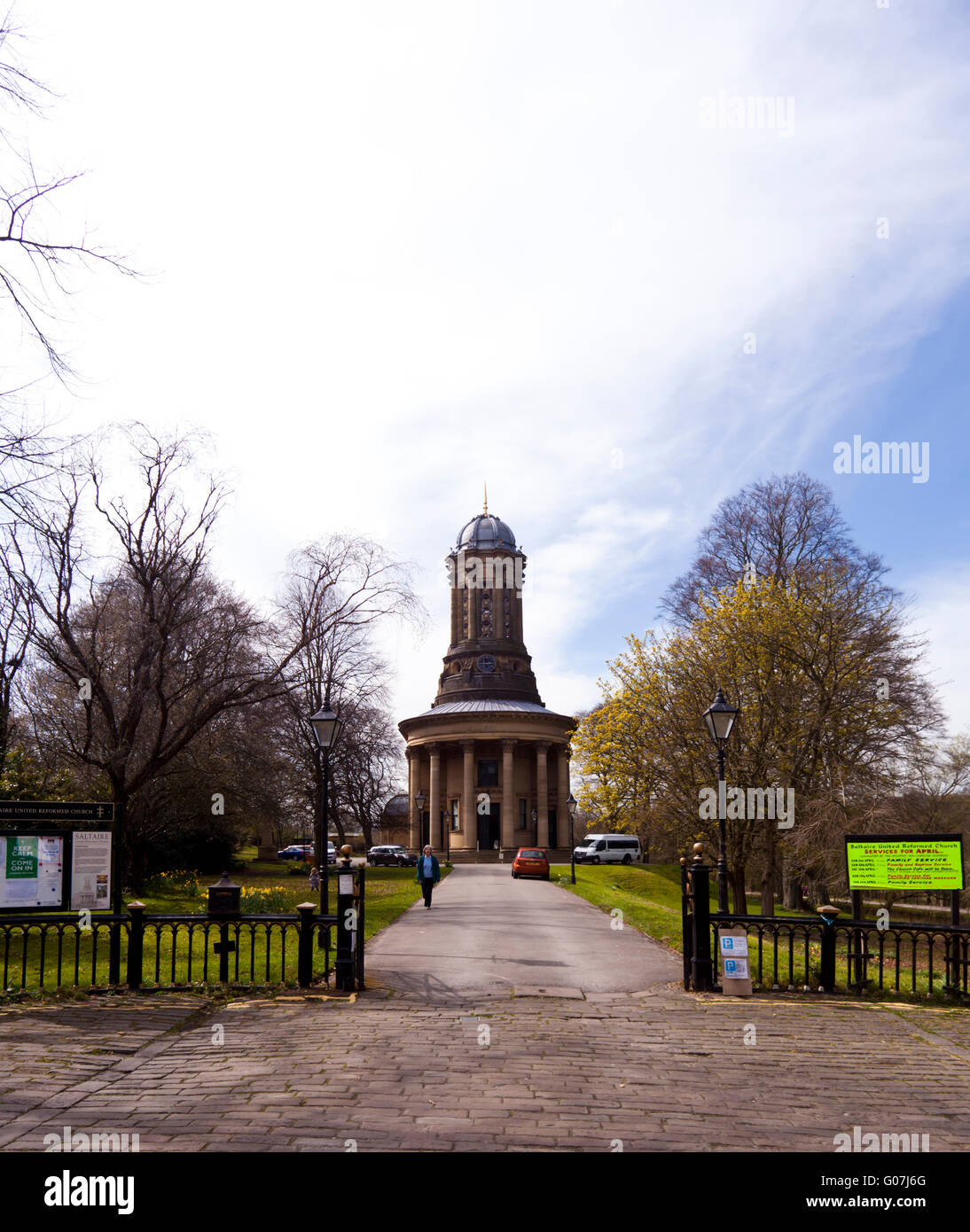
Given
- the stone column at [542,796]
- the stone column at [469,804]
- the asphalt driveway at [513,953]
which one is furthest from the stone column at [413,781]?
the asphalt driveway at [513,953]

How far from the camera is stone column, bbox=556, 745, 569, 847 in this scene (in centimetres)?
7450

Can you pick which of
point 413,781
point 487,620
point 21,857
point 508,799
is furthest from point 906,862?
point 487,620

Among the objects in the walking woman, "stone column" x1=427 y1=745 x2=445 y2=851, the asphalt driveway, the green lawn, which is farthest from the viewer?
"stone column" x1=427 y1=745 x2=445 y2=851

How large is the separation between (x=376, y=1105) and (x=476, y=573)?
76990 millimetres

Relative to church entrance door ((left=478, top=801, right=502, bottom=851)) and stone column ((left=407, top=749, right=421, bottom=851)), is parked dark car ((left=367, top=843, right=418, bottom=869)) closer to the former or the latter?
church entrance door ((left=478, top=801, right=502, bottom=851))

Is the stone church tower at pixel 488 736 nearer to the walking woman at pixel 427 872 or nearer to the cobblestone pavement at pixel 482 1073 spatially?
the walking woman at pixel 427 872

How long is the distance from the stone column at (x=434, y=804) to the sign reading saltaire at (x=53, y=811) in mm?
60160

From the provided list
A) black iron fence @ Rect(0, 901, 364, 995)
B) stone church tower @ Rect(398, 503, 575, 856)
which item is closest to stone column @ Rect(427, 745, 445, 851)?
stone church tower @ Rect(398, 503, 575, 856)

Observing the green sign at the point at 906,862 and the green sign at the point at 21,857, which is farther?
the green sign at the point at 21,857

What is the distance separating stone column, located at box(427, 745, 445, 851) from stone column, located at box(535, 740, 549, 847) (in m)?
7.55

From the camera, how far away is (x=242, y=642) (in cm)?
2594

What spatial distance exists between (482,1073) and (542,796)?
65.6 metres

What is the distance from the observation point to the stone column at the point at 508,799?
231 ft

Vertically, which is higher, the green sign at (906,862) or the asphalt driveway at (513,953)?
the green sign at (906,862)
